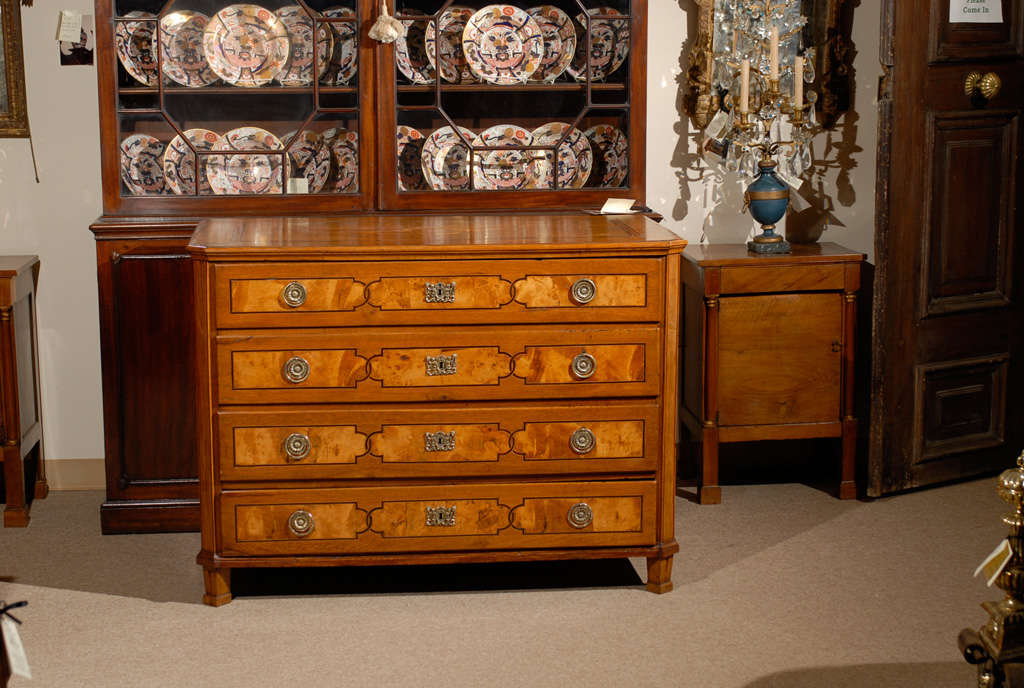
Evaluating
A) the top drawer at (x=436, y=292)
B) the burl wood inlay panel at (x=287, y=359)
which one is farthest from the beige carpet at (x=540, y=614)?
the top drawer at (x=436, y=292)

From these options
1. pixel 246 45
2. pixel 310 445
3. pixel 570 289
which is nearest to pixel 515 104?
pixel 246 45

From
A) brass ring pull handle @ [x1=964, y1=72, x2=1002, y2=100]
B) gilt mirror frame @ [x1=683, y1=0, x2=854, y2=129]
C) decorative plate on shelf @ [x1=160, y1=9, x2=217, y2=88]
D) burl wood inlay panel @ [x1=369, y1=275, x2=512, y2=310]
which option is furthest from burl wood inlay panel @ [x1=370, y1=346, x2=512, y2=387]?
brass ring pull handle @ [x1=964, y1=72, x2=1002, y2=100]

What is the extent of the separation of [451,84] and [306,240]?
0.93 metres

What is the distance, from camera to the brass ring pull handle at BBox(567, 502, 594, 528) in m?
3.48

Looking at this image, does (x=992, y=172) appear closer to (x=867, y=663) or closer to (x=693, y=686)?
(x=867, y=663)

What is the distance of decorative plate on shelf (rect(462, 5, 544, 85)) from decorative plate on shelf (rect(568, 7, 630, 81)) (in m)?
0.12

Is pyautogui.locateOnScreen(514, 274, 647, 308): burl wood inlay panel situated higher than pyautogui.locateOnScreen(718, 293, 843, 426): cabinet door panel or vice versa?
pyautogui.locateOnScreen(514, 274, 647, 308): burl wood inlay panel

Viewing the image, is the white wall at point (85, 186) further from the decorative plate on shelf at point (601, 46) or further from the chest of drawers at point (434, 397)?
the chest of drawers at point (434, 397)

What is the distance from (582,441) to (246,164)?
1.44 m

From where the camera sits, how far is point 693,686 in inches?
118

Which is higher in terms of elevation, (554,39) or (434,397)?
(554,39)

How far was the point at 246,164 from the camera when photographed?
13.4 ft

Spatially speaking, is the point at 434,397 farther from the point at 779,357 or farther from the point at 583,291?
the point at 779,357

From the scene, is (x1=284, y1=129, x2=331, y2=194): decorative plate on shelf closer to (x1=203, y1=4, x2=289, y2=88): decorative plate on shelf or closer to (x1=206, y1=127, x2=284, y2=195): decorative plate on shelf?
(x1=206, y1=127, x2=284, y2=195): decorative plate on shelf
